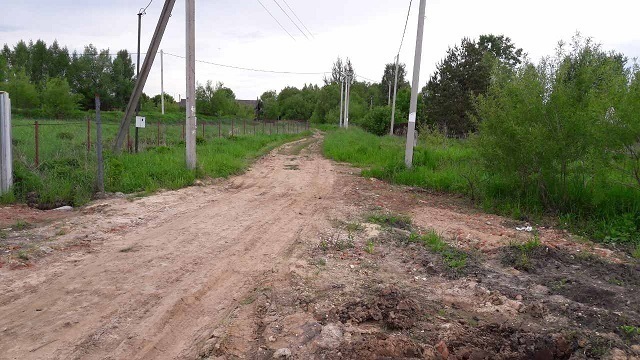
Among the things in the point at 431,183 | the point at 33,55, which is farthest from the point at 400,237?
the point at 33,55

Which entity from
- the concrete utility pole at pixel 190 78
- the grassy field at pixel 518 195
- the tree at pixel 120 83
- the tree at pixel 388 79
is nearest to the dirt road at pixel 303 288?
the grassy field at pixel 518 195

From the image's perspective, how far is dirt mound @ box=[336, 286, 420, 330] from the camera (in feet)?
14.5

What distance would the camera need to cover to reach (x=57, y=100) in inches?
1885

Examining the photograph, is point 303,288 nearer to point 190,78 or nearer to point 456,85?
point 190,78

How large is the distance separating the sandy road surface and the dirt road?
0.02 meters

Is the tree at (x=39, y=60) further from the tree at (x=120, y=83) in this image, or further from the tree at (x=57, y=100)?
the tree at (x=57, y=100)

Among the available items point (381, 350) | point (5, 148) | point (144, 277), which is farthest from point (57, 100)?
point (381, 350)

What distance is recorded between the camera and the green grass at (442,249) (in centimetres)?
632

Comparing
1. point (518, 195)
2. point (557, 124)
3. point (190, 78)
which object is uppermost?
point (190, 78)

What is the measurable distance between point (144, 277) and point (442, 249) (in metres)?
4.07

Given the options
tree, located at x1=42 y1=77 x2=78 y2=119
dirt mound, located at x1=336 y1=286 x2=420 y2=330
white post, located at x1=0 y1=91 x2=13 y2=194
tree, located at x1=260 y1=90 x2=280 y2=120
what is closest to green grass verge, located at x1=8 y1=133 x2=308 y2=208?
white post, located at x1=0 y1=91 x2=13 y2=194

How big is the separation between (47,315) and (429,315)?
3553mm

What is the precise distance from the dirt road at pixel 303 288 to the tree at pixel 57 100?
44859 mm

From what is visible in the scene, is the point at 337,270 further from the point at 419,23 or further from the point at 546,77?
the point at 419,23
